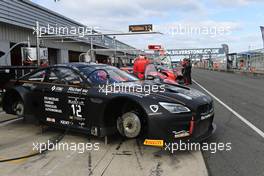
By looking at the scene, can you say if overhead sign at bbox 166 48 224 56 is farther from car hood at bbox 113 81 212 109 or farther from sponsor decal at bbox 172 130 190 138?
sponsor decal at bbox 172 130 190 138

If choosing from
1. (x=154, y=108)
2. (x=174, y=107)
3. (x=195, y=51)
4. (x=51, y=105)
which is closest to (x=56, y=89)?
(x=51, y=105)

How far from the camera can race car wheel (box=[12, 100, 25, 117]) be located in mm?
6591

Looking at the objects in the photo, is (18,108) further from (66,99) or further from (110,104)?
(110,104)

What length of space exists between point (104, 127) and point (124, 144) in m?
0.53

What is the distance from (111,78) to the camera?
18.9 feet

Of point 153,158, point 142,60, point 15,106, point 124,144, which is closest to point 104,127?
point 124,144

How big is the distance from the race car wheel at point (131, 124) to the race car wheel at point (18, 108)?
9.08 ft

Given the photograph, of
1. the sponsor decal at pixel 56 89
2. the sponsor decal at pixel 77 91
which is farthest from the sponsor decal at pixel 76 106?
the sponsor decal at pixel 56 89

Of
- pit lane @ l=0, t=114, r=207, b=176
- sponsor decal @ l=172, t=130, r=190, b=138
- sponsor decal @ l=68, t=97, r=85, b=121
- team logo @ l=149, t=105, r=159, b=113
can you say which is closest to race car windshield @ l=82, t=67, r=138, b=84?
sponsor decal @ l=68, t=97, r=85, b=121

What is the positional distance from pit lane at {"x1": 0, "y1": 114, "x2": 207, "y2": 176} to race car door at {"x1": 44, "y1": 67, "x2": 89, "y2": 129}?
0.42 m

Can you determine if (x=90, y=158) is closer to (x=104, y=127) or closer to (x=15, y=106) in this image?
(x=104, y=127)

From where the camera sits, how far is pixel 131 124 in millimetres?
4867

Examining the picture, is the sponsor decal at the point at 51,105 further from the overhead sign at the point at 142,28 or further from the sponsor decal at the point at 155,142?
the overhead sign at the point at 142,28

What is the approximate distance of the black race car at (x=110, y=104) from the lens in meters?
4.49
